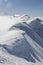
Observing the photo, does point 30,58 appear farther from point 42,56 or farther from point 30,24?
point 30,24

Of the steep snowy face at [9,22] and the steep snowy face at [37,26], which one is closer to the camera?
the steep snowy face at [37,26]

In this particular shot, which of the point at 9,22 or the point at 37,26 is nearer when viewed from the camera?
the point at 37,26

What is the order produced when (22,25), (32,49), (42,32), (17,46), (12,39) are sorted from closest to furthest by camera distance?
1. (17,46)
2. (12,39)
3. (32,49)
4. (22,25)
5. (42,32)

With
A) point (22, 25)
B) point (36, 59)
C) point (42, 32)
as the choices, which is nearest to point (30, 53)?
point (36, 59)

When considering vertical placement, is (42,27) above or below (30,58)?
above

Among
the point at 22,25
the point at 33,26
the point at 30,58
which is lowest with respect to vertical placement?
the point at 30,58

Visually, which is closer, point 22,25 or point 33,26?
point 22,25

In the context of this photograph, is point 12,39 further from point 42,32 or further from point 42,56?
point 42,32

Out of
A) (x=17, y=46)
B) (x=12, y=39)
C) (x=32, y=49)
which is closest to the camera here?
(x=17, y=46)

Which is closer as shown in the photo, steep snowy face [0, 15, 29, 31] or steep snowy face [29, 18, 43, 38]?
steep snowy face [29, 18, 43, 38]

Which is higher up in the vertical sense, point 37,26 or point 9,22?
point 9,22
